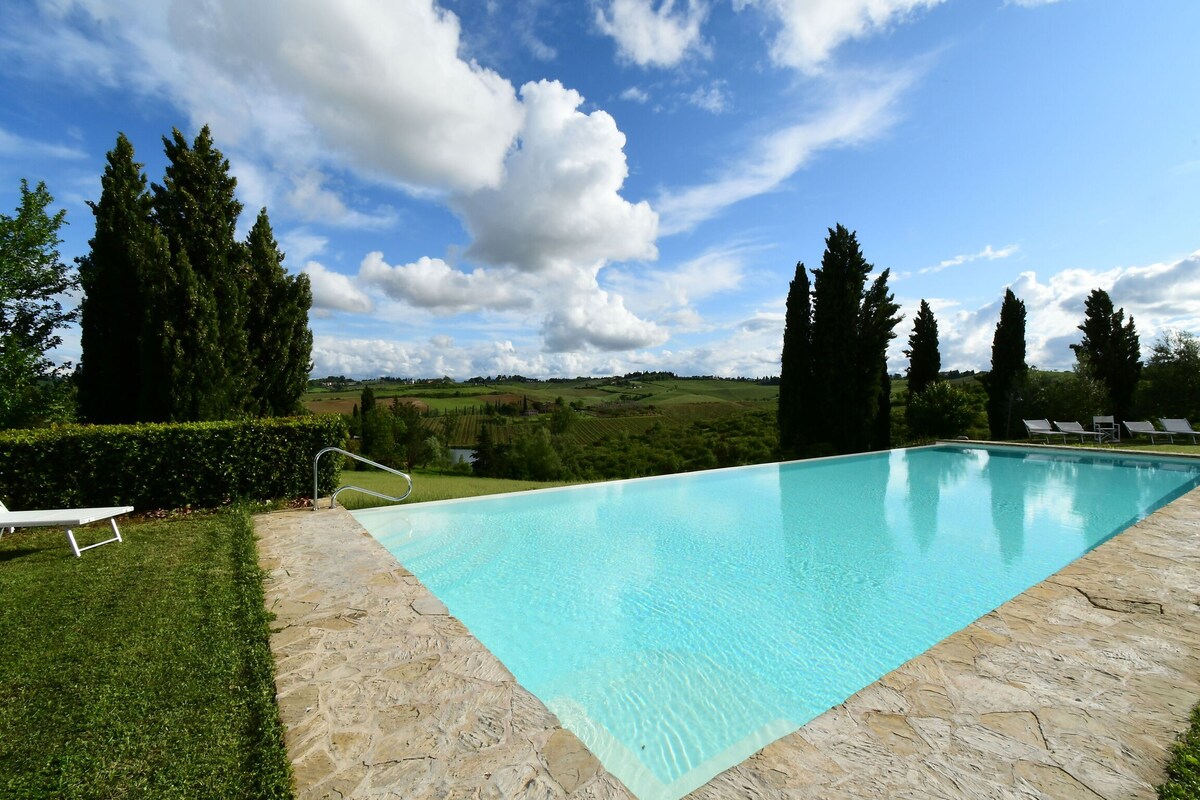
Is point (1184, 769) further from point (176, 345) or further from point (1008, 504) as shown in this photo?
point (176, 345)

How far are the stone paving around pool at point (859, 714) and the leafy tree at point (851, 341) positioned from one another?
12.7m

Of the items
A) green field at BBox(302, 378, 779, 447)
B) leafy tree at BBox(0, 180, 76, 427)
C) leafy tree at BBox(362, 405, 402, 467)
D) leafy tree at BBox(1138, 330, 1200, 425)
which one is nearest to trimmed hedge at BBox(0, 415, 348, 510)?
leafy tree at BBox(0, 180, 76, 427)

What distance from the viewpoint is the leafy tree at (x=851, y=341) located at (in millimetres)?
15672

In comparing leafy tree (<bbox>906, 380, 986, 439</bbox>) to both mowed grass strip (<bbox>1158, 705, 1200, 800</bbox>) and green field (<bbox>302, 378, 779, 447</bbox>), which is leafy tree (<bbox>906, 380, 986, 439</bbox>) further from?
green field (<bbox>302, 378, 779, 447</bbox>)

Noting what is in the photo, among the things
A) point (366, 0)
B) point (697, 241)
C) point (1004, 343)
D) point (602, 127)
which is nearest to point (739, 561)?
point (366, 0)

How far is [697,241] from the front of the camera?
46.5ft

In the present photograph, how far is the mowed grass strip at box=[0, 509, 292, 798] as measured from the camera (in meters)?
1.86

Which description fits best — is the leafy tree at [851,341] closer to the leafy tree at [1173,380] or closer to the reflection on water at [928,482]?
the reflection on water at [928,482]

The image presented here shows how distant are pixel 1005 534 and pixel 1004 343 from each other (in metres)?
17.4

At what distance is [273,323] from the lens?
10039 mm

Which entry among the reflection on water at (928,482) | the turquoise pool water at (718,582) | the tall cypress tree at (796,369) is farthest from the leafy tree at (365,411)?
the reflection on water at (928,482)

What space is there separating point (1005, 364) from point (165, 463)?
84.3ft

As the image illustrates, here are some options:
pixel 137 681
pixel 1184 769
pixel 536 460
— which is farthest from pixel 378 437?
pixel 1184 769

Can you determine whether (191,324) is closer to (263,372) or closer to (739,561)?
(263,372)
